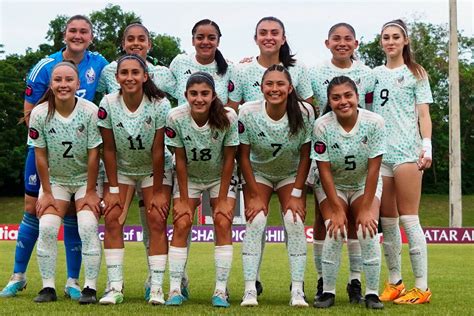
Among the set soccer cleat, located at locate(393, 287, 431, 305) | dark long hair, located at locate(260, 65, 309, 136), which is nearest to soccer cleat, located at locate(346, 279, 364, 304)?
soccer cleat, located at locate(393, 287, 431, 305)

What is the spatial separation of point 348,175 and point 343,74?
1.02 m

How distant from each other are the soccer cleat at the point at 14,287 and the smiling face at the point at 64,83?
1.83m

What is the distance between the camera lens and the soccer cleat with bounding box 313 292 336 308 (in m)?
5.70

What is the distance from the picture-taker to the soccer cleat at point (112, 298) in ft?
18.9

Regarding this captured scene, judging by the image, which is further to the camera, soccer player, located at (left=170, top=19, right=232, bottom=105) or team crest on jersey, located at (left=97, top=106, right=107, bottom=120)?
soccer player, located at (left=170, top=19, right=232, bottom=105)

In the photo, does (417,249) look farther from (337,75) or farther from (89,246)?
(89,246)

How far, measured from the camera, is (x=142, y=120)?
6.02m

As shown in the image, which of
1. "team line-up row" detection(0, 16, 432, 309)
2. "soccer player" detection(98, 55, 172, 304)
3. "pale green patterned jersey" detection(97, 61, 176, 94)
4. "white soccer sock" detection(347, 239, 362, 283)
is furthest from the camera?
"pale green patterned jersey" detection(97, 61, 176, 94)

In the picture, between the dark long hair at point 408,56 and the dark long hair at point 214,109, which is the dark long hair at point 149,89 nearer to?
the dark long hair at point 214,109

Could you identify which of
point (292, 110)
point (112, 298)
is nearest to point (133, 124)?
point (292, 110)

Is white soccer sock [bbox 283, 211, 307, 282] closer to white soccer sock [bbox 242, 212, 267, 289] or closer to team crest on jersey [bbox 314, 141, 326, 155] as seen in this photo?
white soccer sock [bbox 242, 212, 267, 289]

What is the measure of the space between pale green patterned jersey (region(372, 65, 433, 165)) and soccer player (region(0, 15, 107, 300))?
2.63 m

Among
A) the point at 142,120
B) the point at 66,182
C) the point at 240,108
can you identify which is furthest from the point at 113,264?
the point at 240,108

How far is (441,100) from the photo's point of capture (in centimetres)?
4728
